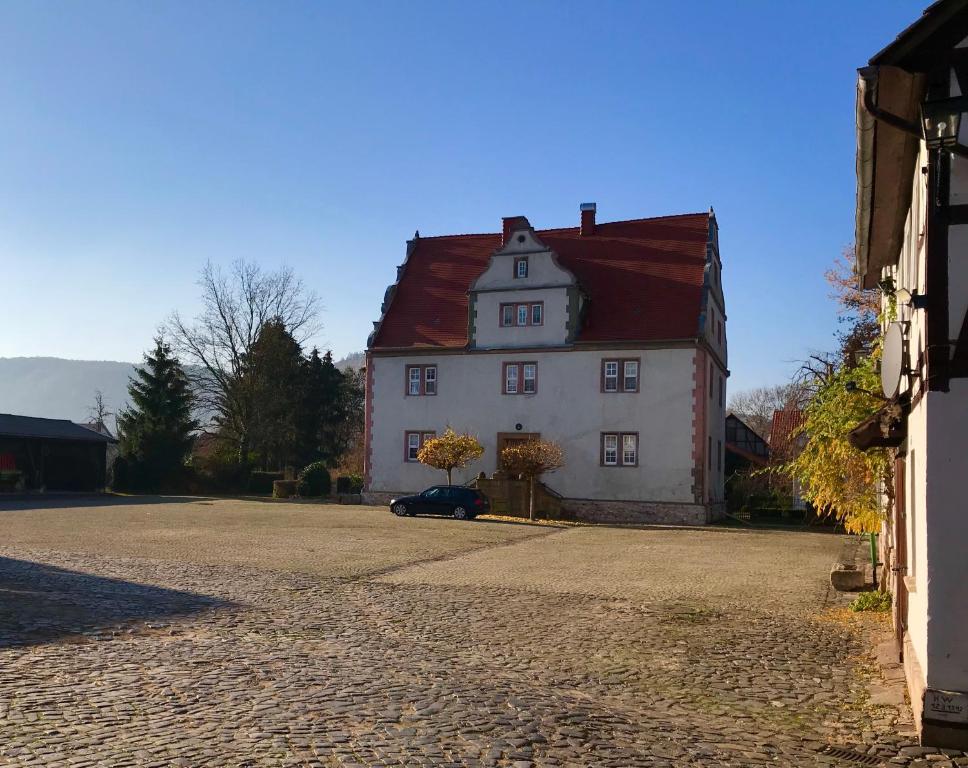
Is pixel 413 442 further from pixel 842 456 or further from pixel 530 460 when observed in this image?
pixel 842 456

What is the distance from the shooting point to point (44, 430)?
51625 millimetres

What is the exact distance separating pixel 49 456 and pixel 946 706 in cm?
5271

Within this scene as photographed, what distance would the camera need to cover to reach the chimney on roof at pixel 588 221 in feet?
144

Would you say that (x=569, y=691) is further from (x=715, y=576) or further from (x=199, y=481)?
(x=199, y=481)

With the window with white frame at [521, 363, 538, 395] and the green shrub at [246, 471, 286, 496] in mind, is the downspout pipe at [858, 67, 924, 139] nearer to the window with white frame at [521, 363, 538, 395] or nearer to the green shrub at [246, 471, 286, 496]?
the window with white frame at [521, 363, 538, 395]

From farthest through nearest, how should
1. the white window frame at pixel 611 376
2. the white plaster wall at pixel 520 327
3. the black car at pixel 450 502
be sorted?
the white plaster wall at pixel 520 327, the white window frame at pixel 611 376, the black car at pixel 450 502

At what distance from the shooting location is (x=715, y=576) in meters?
17.8

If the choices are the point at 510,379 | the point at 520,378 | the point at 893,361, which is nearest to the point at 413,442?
the point at 510,379

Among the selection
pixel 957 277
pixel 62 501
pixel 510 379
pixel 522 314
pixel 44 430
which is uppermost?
pixel 522 314

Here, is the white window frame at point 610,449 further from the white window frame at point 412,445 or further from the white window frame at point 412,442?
the white window frame at point 412,445

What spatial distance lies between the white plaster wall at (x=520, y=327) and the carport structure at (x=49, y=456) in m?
25.1

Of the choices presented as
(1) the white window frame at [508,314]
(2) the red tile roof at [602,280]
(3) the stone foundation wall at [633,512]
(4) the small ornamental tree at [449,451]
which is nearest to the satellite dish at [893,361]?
(3) the stone foundation wall at [633,512]

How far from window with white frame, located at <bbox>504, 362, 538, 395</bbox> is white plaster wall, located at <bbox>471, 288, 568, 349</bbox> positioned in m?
0.92

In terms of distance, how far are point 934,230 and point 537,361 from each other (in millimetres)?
32619
